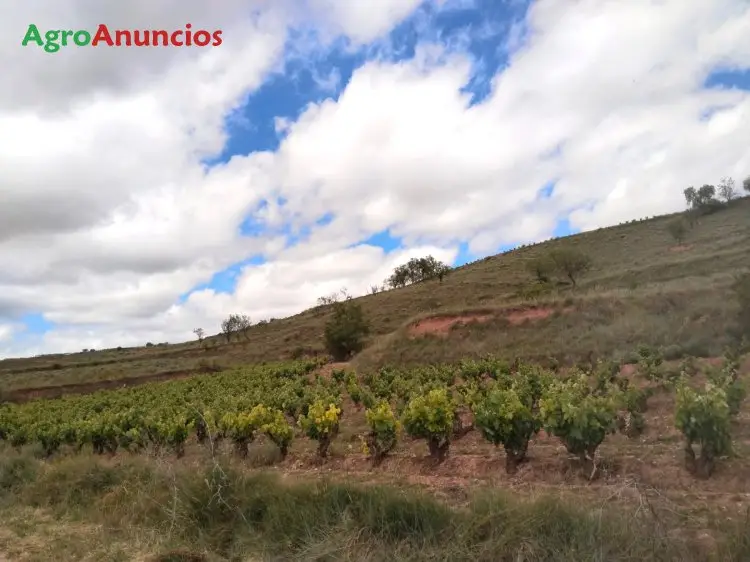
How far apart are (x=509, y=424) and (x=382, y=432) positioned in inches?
123

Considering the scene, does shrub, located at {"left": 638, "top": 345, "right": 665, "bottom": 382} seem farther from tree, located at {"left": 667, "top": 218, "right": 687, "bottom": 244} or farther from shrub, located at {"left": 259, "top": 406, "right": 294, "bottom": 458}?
tree, located at {"left": 667, "top": 218, "right": 687, "bottom": 244}

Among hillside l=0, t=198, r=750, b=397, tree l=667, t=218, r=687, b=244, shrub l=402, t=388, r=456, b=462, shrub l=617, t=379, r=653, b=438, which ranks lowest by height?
shrub l=617, t=379, r=653, b=438

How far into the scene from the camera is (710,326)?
905 inches

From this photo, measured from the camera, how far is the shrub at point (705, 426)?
7.93 m

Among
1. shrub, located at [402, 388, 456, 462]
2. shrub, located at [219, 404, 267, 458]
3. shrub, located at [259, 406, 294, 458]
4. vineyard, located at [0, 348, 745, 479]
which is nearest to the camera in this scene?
vineyard, located at [0, 348, 745, 479]

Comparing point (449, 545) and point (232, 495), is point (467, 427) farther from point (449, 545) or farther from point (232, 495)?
point (449, 545)

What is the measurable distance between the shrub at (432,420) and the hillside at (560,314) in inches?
569

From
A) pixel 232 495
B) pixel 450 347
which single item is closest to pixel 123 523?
pixel 232 495

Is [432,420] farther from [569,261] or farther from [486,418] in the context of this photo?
[569,261]

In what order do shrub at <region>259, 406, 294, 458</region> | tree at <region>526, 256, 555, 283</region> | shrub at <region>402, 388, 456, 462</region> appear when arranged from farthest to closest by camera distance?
tree at <region>526, 256, 555, 283</region>, shrub at <region>259, 406, 294, 458</region>, shrub at <region>402, 388, 456, 462</region>

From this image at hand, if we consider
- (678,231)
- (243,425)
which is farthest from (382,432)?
(678,231)

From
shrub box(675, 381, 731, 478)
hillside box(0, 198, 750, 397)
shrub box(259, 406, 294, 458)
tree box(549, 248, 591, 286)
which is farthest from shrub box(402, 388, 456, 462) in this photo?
tree box(549, 248, 591, 286)

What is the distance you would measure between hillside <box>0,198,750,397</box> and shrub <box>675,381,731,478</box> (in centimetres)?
1484

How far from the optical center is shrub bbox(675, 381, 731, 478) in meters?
7.93
